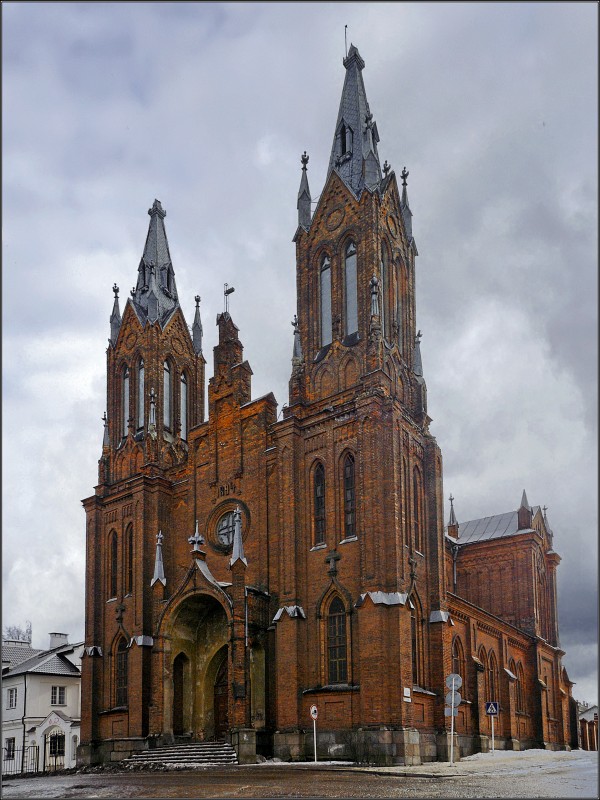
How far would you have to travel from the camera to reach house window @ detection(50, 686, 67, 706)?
56556mm

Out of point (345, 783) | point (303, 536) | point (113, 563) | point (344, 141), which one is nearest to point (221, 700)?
point (303, 536)

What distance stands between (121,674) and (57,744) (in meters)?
14.0

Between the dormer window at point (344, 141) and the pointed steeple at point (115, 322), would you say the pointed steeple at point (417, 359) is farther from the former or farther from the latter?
the pointed steeple at point (115, 322)

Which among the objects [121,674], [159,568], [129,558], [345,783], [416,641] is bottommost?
[345,783]

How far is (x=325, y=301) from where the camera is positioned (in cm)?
4109

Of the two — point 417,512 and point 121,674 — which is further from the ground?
point 417,512

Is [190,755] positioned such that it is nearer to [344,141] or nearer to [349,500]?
[349,500]

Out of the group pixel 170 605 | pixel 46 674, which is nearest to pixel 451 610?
pixel 170 605

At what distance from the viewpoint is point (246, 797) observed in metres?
19.2

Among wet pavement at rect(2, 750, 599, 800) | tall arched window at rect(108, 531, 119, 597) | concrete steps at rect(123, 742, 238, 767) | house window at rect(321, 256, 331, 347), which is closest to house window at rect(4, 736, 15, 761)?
tall arched window at rect(108, 531, 119, 597)

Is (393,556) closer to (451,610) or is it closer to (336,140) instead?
(451,610)

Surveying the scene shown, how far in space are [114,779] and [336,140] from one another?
3058 cm

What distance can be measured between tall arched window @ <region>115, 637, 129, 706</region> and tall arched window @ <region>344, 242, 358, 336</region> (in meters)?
18.6

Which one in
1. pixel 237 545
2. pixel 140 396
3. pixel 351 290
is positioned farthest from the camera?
pixel 140 396
